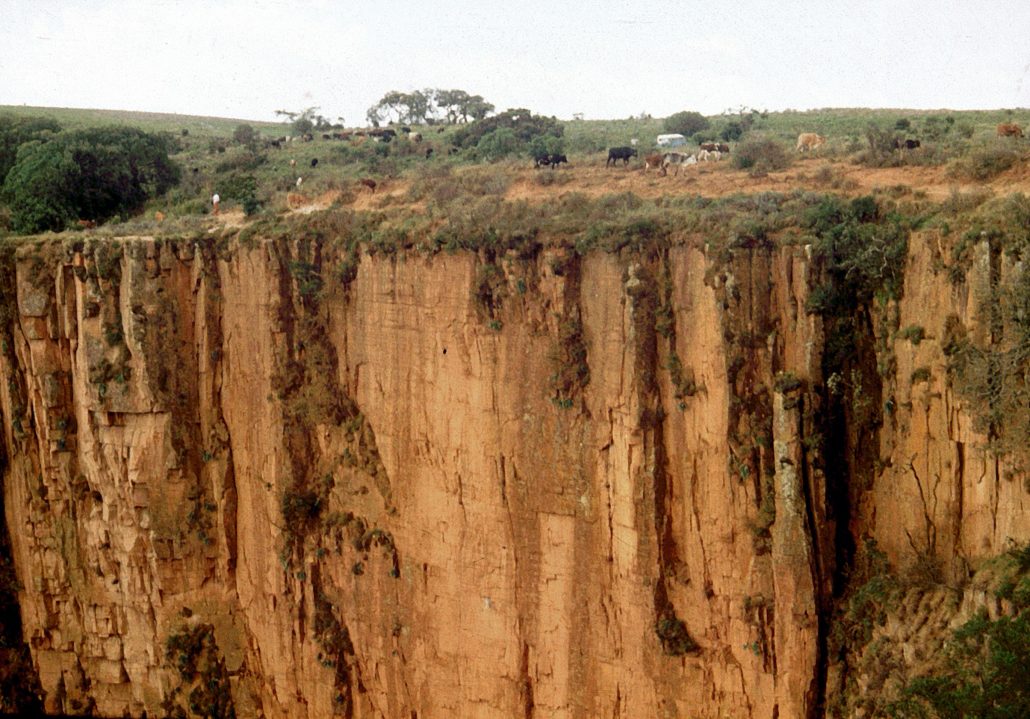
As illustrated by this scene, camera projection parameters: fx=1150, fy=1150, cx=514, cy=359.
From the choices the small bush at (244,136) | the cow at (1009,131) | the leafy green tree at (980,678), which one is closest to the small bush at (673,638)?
the leafy green tree at (980,678)

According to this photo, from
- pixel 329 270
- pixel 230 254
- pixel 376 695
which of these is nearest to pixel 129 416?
pixel 230 254

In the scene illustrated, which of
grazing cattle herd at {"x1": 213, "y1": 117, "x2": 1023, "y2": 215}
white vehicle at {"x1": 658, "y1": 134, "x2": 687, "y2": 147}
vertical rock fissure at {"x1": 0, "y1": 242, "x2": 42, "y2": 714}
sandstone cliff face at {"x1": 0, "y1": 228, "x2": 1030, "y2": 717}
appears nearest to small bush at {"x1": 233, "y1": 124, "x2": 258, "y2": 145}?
grazing cattle herd at {"x1": 213, "y1": 117, "x2": 1023, "y2": 215}

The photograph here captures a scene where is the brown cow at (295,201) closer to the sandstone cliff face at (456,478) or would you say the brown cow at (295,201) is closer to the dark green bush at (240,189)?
the dark green bush at (240,189)

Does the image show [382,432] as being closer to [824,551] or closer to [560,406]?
[560,406]

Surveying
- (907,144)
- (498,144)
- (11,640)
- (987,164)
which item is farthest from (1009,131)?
(11,640)

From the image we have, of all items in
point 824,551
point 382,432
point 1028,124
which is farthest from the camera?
point 1028,124
